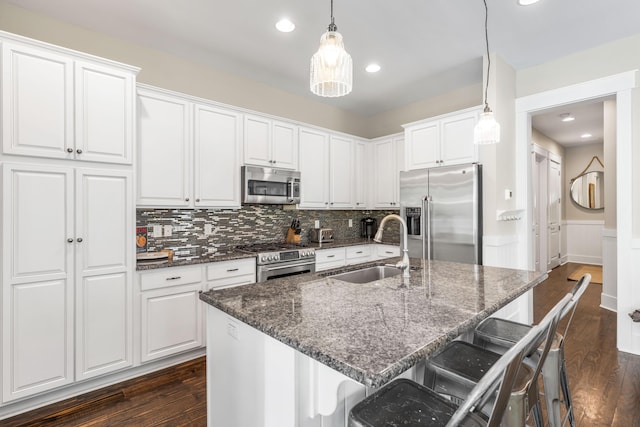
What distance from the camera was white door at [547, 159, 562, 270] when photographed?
656 cm

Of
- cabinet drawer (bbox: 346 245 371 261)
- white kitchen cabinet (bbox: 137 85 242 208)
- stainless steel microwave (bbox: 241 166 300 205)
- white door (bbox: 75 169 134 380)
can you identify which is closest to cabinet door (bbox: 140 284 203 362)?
white door (bbox: 75 169 134 380)

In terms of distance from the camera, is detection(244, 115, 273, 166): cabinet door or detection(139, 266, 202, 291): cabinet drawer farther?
detection(244, 115, 273, 166): cabinet door

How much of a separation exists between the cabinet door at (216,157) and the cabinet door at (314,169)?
2.92 ft

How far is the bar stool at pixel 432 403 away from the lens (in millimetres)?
808

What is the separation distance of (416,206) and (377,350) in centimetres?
295

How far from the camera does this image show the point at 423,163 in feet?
12.4

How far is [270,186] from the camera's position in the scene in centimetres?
348

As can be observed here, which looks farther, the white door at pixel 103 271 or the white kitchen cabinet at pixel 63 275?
the white door at pixel 103 271

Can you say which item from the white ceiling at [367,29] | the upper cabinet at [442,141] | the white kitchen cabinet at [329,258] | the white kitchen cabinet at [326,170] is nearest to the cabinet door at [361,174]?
the white kitchen cabinet at [326,170]

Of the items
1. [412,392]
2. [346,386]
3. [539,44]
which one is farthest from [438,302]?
[539,44]

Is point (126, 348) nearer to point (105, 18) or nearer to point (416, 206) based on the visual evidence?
point (105, 18)

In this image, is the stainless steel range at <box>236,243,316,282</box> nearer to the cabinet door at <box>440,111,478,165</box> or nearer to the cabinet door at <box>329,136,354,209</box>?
the cabinet door at <box>329,136,354,209</box>

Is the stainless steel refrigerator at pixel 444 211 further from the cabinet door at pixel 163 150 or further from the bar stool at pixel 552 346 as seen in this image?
the cabinet door at pixel 163 150

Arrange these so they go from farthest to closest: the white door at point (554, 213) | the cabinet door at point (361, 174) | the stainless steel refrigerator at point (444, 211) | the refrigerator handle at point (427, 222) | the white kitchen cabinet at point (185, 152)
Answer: the white door at point (554, 213) < the cabinet door at point (361, 174) < the refrigerator handle at point (427, 222) < the stainless steel refrigerator at point (444, 211) < the white kitchen cabinet at point (185, 152)
